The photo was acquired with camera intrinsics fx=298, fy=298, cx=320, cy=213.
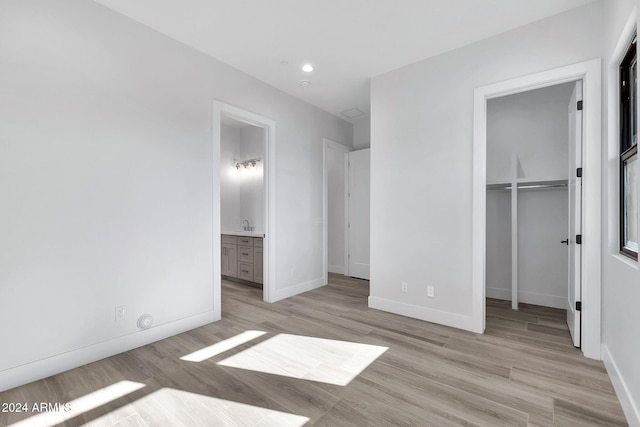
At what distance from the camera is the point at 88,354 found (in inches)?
92.0

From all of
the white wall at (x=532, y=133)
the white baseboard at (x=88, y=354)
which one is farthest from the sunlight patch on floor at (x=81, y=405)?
the white wall at (x=532, y=133)

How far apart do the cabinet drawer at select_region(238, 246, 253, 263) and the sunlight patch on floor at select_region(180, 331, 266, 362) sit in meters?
1.89

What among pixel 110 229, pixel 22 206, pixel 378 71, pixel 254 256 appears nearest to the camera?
pixel 22 206

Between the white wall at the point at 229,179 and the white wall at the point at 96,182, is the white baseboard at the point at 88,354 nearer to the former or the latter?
the white wall at the point at 96,182

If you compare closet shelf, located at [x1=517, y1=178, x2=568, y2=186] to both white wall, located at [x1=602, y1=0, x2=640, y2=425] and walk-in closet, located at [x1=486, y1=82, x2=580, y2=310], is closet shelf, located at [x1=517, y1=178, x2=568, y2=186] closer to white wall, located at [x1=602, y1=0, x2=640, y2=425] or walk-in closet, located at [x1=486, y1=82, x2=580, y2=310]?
walk-in closet, located at [x1=486, y1=82, x2=580, y2=310]

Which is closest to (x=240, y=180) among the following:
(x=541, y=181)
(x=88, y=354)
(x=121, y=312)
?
(x=121, y=312)

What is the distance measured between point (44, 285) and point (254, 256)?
2.69 m

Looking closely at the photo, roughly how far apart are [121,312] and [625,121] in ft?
13.5

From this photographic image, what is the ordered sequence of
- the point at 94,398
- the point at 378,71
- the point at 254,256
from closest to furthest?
the point at 94,398
the point at 378,71
the point at 254,256

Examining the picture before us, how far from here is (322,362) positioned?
2.33m

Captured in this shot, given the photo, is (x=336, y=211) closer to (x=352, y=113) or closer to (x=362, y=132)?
(x=362, y=132)

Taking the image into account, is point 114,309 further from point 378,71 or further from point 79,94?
point 378,71

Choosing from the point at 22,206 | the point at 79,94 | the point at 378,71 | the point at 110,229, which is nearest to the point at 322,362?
the point at 110,229

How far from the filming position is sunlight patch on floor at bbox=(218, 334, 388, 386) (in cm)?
217
